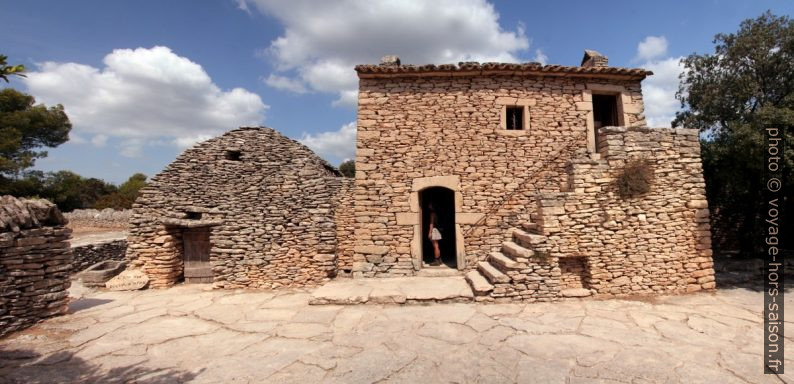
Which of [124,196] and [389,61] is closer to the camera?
[389,61]

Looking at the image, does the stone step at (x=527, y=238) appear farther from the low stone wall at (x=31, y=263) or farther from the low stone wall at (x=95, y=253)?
the low stone wall at (x=95, y=253)

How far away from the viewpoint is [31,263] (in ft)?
17.7

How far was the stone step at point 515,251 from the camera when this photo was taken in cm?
628

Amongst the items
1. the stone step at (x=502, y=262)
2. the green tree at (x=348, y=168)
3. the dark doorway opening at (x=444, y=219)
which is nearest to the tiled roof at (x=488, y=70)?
the dark doorway opening at (x=444, y=219)

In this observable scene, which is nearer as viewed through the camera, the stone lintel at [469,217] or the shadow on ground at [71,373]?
the shadow on ground at [71,373]

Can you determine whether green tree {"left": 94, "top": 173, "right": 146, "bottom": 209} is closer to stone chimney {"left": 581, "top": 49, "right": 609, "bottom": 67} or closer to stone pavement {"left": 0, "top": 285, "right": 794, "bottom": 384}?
stone pavement {"left": 0, "top": 285, "right": 794, "bottom": 384}

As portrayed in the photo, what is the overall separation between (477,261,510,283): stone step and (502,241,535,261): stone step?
0.45 m

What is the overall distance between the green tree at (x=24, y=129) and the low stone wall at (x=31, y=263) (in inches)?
799

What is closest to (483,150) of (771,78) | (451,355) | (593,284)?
(593,284)

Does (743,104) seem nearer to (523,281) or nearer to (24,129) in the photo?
(523,281)

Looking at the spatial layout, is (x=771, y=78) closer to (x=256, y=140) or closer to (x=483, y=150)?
(x=483, y=150)

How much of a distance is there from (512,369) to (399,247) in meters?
4.57

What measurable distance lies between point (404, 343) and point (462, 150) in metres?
5.15

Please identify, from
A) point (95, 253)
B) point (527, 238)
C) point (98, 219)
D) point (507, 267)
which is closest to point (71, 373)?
point (507, 267)
